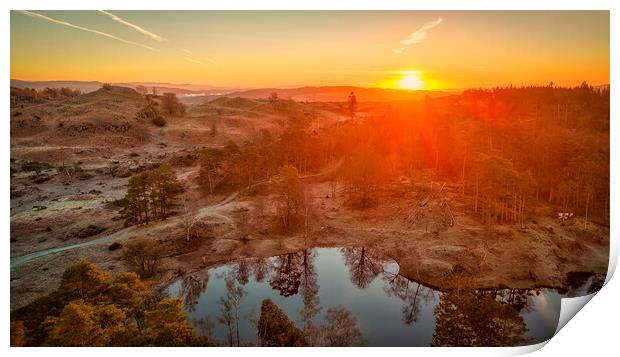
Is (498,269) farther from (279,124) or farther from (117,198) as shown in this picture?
(279,124)

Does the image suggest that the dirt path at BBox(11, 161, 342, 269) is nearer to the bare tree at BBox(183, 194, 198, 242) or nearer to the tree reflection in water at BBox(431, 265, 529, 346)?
the bare tree at BBox(183, 194, 198, 242)

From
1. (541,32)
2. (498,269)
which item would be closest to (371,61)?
(541,32)

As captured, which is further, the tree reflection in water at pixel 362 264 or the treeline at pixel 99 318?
the tree reflection in water at pixel 362 264

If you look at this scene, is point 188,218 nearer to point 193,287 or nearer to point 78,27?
point 193,287

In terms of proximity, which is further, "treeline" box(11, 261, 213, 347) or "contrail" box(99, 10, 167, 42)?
→ "contrail" box(99, 10, 167, 42)

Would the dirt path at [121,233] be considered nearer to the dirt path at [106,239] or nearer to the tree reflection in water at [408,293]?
the dirt path at [106,239]

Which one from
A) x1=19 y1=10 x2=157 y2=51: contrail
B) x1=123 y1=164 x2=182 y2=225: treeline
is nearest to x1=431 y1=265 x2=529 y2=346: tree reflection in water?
x1=123 y1=164 x2=182 y2=225: treeline

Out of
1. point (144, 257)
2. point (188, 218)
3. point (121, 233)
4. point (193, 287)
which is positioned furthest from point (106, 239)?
point (193, 287)

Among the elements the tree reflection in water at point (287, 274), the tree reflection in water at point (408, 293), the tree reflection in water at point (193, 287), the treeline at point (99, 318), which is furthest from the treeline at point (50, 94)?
the tree reflection in water at point (408, 293)
